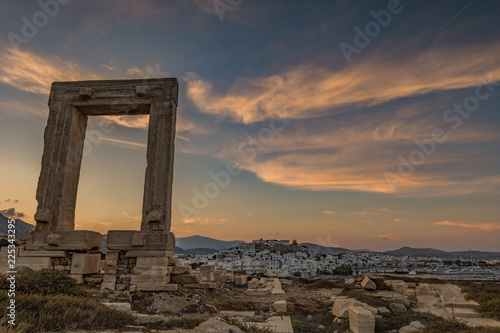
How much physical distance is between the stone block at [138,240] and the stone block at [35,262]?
191 cm

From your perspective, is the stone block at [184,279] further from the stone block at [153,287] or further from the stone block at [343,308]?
the stone block at [343,308]

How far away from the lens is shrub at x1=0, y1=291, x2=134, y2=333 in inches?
185

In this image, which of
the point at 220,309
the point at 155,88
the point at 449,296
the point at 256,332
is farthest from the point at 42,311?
the point at 449,296

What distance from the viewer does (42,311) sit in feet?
16.4

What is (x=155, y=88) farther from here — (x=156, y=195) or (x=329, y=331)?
(x=329, y=331)

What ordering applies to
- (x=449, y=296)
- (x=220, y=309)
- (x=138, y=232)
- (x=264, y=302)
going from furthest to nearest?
(x=449, y=296) → (x=264, y=302) → (x=138, y=232) → (x=220, y=309)

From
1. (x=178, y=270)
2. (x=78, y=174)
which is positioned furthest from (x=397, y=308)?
(x=78, y=174)

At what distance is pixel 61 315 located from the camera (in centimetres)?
498

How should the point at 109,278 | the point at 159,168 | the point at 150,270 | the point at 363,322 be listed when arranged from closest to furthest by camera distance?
the point at 363,322, the point at 150,270, the point at 109,278, the point at 159,168

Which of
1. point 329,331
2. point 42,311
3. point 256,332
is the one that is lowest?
point 329,331

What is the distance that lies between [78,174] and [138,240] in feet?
13.5

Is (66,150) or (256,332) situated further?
(66,150)

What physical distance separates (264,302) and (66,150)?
28.4ft

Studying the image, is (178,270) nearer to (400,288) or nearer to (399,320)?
(399,320)
